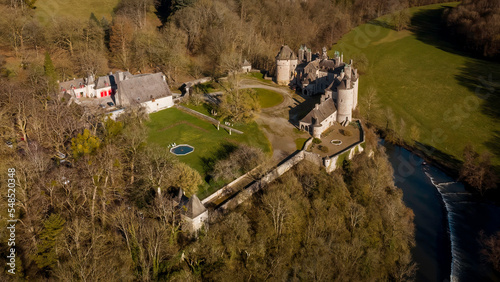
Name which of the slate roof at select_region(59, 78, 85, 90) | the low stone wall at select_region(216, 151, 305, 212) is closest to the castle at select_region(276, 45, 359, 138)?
the low stone wall at select_region(216, 151, 305, 212)

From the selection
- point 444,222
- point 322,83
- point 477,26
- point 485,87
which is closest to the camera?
point 444,222

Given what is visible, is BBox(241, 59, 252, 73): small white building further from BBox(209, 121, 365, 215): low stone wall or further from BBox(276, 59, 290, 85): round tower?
BBox(209, 121, 365, 215): low stone wall

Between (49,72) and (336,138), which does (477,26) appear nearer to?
(336,138)

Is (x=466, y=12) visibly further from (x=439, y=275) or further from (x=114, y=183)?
(x=114, y=183)

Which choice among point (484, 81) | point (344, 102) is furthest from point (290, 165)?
point (484, 81)

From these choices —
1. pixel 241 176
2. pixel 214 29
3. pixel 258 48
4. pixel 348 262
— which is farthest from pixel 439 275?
pixel 214 29
